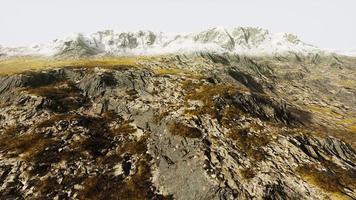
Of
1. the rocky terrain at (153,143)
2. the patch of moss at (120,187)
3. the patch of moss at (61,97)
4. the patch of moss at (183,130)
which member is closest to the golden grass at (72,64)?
the rocky terrain at (153,143)

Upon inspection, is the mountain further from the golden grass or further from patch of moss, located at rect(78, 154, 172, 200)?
the golden grass

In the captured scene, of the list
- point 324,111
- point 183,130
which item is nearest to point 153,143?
point 183,130

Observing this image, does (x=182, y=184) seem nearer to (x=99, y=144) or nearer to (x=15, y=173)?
(x=99, y=144)

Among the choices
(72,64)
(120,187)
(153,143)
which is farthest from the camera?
(72,64)

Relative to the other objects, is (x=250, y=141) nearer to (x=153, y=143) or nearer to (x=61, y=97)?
(x=153, y=143)

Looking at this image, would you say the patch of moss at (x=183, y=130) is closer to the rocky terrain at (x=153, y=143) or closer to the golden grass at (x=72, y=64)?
the rocky terrain at (x=153, y=143)

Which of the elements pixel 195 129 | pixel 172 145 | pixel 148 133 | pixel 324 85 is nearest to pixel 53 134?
pixel 148 133
